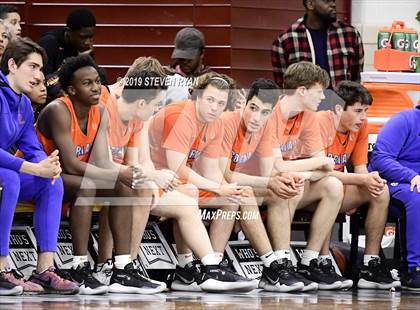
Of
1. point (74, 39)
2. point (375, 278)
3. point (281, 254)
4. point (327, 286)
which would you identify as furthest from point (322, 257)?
point (74, 39)

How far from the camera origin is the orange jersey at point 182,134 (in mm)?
8914

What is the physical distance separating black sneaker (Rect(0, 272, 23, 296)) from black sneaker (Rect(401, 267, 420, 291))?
2997 millimetres

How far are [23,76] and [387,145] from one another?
9.38 ft

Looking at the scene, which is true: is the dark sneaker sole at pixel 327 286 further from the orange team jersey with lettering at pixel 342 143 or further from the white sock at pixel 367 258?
the orange team jersey with lettering at pixel 342 143

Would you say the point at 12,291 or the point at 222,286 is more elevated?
the point at 12,291

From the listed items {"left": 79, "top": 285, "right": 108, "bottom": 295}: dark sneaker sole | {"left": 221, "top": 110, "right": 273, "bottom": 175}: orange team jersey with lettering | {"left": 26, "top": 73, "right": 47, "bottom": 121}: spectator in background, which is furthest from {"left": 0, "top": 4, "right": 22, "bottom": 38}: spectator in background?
{"left": 79, "top": 285, "right": 108, "bottom": 295}: dark sneaker sole

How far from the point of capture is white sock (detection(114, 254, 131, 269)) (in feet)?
28.0

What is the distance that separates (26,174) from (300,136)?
227 centimetres

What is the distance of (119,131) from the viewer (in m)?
8.84

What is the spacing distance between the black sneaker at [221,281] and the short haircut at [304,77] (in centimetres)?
155

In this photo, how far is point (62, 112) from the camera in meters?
8.52

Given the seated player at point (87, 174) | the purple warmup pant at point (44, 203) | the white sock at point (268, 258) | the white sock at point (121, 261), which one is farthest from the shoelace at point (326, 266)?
the purple warmup pant at point (44, 203)

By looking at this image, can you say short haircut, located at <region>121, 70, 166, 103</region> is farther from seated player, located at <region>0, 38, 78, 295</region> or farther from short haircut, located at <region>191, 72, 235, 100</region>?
seated player, located at <region>0, 38, 78, 295</region>

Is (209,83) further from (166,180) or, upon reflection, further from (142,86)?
(166,180)
